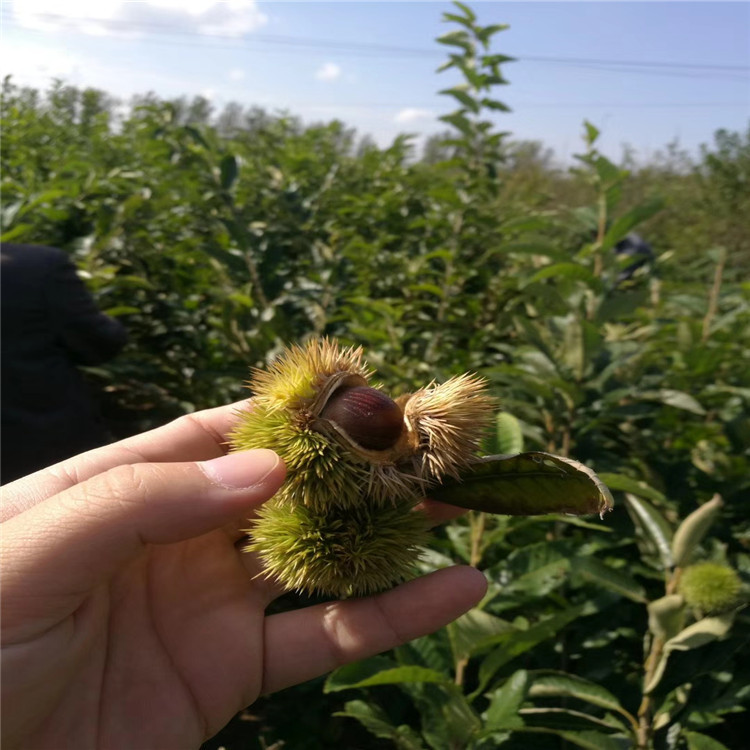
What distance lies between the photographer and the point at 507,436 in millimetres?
1358

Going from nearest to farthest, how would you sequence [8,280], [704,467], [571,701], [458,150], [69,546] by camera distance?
[69,546] < [571,701] < [704,467] < [8,280] < [458,150]

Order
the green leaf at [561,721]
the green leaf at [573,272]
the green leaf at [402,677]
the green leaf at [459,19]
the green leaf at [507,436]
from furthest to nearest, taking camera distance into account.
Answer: the green leaf at [459,19] < the green leaf at [573,272] < the green leaf at [561,721] < the green leaf at [507,436] < the green leaf at [402,677]

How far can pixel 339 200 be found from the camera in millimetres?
4082

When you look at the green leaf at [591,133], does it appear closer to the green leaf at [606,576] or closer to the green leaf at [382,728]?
the green leaf at [606,576]

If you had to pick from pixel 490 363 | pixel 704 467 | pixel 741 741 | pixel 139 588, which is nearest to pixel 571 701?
pixel 741 741

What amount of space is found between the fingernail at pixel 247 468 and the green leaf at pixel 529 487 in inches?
10.7

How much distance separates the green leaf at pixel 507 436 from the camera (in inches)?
52.0

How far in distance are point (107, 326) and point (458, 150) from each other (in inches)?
65.5

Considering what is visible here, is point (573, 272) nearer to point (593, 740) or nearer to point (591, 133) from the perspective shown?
point (591, 133)

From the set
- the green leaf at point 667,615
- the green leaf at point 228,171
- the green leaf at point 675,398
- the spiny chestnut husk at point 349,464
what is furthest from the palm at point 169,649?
the green leaf at point 228,171

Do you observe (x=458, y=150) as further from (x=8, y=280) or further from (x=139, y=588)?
(x=139, y=588)

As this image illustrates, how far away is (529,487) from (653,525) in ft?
2.26

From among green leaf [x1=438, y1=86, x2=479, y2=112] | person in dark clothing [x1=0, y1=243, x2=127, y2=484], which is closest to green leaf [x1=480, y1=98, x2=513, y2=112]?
green leaf [x1=438, y1=86, x2=479, y2=112]

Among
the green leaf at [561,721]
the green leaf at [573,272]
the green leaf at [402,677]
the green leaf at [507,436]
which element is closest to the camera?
the green leaf at [402,677]
